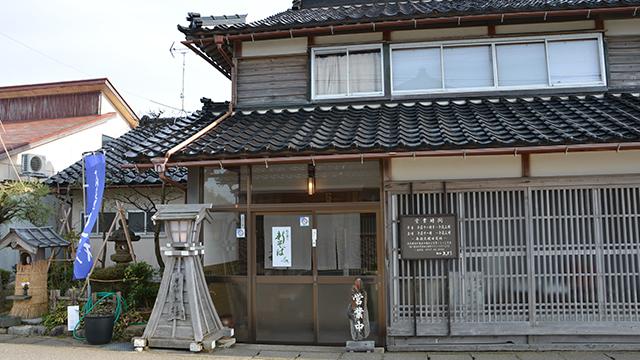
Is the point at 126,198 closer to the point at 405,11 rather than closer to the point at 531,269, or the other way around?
the point at 405,11

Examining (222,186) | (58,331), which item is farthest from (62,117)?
(222,186)

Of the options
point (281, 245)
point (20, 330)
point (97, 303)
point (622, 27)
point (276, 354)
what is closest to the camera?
point (276, 354)

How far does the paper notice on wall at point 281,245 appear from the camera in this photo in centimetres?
855

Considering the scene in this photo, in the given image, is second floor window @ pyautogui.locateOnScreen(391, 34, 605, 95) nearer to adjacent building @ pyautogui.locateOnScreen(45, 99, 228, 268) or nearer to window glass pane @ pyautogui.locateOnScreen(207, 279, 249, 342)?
window glass pane @ pyautogui.locateOnScreen(207, 279, 249, 342)

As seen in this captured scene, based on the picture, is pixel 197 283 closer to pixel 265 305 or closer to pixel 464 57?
pixel 265 305

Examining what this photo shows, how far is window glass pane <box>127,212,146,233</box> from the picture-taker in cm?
1361

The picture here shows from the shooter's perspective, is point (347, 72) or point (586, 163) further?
point (347, 72)

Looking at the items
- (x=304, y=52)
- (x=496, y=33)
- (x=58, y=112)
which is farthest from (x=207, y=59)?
(x=58, y=112)

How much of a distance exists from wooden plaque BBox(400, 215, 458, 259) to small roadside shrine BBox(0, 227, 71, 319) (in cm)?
720

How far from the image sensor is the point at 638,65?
9.33 metres

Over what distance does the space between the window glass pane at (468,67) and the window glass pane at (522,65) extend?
0.77 feet

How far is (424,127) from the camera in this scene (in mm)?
8172

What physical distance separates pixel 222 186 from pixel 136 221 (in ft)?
19.4

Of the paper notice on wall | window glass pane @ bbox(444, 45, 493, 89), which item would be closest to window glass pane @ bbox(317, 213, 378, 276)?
the paper notice on wall
